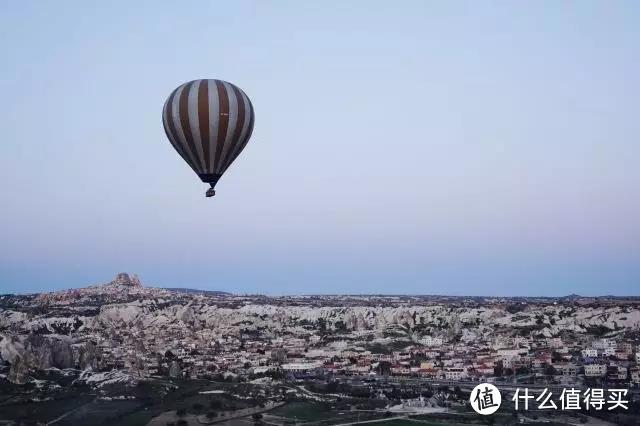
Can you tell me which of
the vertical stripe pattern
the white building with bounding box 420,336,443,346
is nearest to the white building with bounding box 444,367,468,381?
the white building with bounding box 420,336,443,346

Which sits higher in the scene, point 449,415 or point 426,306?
point 426,306

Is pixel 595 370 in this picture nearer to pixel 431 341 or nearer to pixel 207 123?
pixel 431 341

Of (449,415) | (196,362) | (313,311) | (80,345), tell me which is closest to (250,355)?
(196,362)

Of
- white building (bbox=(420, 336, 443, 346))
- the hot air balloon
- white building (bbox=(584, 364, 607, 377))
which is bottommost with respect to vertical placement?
white building (bbox=(584, 364, 607, 377))

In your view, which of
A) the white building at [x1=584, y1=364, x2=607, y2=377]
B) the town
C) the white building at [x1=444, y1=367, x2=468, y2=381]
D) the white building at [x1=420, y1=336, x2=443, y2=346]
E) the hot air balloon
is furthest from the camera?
the white building at [x1=420, y1=336, x2=443, y2=346]

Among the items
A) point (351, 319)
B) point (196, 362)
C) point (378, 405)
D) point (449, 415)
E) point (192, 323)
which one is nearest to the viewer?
point (449, 415)

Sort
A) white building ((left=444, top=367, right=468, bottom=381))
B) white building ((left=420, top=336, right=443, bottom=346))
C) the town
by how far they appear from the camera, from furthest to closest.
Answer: white building ((left=420, top=336, right=443, bottom=346)) → white building ((left=444, top=367, right=468, bottom=381)) → the town

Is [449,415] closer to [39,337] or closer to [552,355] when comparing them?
[552,355]

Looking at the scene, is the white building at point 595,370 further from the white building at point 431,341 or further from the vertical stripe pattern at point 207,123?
the vertical stripe pattern at point 207,123

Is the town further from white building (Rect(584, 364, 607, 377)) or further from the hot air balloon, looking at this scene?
the hot air balloon
